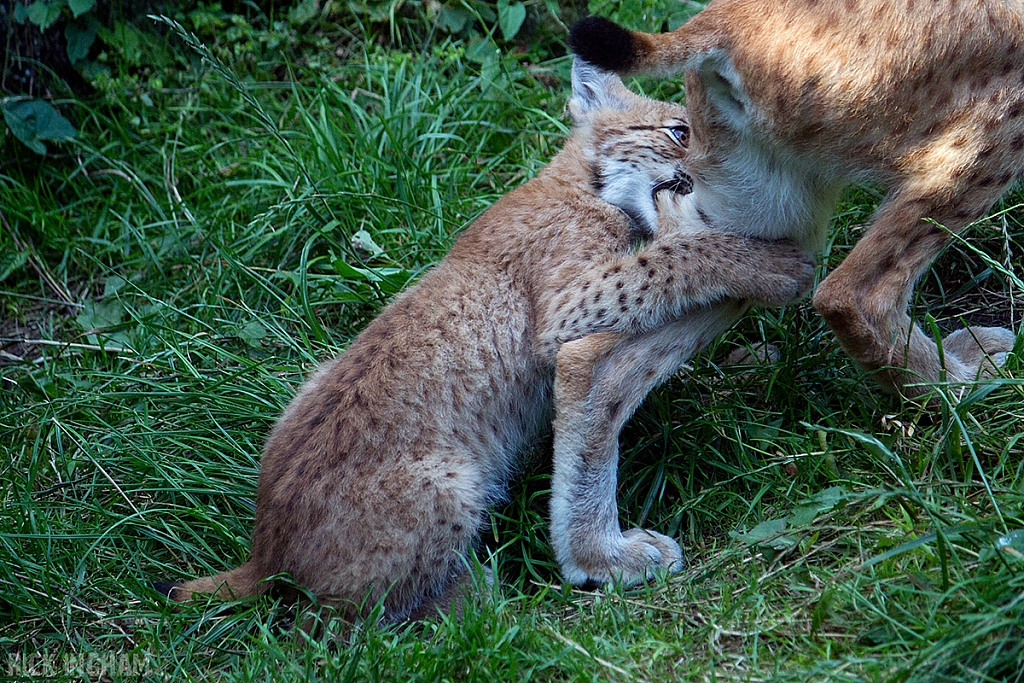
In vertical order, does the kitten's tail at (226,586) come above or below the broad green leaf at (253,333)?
below

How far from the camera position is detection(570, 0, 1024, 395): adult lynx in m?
3.59

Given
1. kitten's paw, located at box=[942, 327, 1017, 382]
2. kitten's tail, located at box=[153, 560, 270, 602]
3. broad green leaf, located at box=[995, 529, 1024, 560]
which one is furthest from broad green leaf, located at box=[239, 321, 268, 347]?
broad green leaf, located at box=[995, 529, 1024, 560]

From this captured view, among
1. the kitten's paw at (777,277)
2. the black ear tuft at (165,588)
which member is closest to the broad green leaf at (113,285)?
the black ear tuft at (165,588)

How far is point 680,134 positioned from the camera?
188 inches

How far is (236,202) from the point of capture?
608cm

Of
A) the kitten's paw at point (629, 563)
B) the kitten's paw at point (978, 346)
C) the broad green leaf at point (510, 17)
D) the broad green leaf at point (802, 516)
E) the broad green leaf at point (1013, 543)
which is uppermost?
the broad green leaf at point (510, 17)

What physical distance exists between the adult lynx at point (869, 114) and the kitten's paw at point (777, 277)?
19 cm

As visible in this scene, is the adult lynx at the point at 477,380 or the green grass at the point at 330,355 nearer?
the green grass at the point at 330,355

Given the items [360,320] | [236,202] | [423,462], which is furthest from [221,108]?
[423,462]

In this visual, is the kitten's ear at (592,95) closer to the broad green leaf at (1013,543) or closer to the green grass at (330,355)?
the green grass at (330,355)

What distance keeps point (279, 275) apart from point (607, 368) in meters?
2.23

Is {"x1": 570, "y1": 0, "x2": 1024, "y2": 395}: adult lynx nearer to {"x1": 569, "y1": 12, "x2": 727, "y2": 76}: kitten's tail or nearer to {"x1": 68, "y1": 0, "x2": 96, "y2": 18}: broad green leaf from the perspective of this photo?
{"x1": 569, "y1": 12, "x2": 727, "y2": 76}: kitten's tail

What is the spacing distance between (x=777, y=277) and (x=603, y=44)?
1163 millimetres

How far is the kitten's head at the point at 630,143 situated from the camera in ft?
15.2
